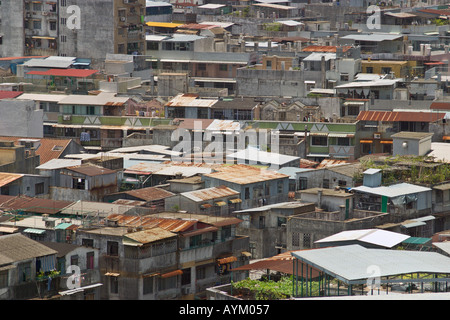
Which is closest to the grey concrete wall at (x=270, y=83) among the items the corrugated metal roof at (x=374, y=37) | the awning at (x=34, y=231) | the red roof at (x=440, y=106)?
the red roof at (x=440, y=106)

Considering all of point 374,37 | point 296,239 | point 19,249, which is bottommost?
point 296,239

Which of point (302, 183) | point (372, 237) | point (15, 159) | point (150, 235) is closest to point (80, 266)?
point (150, 235)

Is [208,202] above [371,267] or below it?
below

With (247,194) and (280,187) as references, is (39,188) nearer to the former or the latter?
Result: (247,194)

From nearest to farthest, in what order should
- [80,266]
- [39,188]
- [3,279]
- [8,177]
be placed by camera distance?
[3,279] < [80,266] < [8,177] < [39,188]

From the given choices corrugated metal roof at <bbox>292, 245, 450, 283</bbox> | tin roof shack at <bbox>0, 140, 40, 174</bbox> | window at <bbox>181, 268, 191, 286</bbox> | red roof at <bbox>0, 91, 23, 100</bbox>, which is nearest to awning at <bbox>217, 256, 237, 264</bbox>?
window at <bbox>181, 268, 191, 286</bbox>
